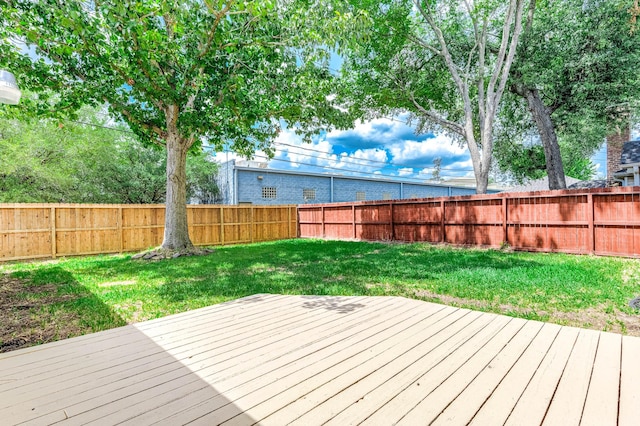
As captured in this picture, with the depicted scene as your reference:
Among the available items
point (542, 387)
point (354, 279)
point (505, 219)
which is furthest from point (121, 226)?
point (505, 219)

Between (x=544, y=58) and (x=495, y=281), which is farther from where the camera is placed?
(x=544, y=58)

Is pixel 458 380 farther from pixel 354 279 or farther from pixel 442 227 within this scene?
pixel 442 227

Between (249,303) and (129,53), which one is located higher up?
(129,53)

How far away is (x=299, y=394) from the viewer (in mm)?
1715

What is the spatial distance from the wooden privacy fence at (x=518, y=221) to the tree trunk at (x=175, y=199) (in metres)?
6.26

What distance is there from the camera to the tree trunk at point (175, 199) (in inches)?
334

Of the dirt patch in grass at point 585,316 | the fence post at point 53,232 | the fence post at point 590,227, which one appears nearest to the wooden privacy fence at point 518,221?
the fence post at point 590,227

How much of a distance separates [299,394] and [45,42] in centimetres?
814

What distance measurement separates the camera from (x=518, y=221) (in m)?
8.16

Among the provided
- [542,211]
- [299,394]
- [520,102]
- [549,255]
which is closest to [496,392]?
[299,394]

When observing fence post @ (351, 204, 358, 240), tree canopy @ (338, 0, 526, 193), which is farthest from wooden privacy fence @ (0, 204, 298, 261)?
tree canopy @ (338, 0, 526, 193)

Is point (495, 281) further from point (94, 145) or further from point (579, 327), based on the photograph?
point (94, 145)

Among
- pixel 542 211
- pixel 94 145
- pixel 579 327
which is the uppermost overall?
pixel 94 145

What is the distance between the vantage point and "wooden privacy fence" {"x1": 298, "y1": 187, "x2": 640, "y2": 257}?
21.9 feet
